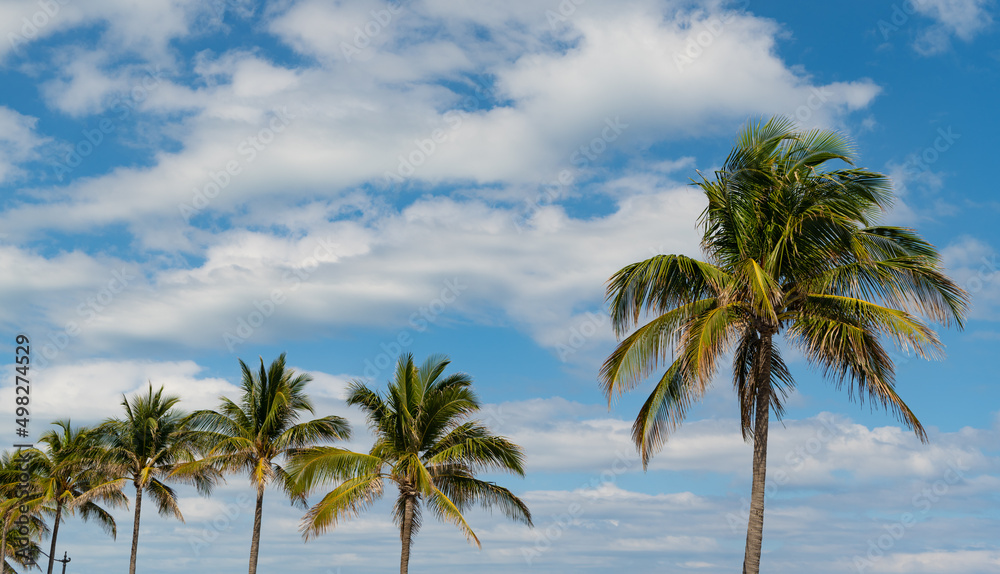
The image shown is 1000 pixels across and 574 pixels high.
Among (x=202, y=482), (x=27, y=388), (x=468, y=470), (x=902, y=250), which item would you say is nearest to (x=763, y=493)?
(x=902, y=250)

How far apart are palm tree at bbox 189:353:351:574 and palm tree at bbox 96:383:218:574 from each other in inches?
215

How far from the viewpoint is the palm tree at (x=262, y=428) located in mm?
33469

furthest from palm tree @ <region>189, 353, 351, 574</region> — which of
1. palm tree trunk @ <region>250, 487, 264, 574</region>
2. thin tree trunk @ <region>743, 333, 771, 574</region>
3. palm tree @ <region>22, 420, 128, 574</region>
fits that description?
thin tree trunk @ <region>743, 333, 771, 574</region>

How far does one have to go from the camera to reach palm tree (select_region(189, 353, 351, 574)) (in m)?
33.5

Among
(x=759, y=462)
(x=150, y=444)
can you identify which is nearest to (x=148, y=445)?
(x=150, y=444)

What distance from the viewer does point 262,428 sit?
3428 centimetres

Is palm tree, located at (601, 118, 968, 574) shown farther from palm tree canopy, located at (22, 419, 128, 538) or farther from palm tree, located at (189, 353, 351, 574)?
palm tree canopy, located at (22, 419, 128, 538)

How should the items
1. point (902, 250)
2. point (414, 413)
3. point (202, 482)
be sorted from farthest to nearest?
point (202, 482) → point (414, 413) → point (902, 250)

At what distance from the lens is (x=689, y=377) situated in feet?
51.6

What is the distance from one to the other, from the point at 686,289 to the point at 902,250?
13.7 feet

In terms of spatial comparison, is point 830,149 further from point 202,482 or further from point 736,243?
point 202,482

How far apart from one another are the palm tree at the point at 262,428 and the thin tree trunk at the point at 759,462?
70.2 feet

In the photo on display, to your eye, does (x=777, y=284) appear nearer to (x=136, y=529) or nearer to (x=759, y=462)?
(x=759, y=462)

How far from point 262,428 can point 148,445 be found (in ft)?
32.4
